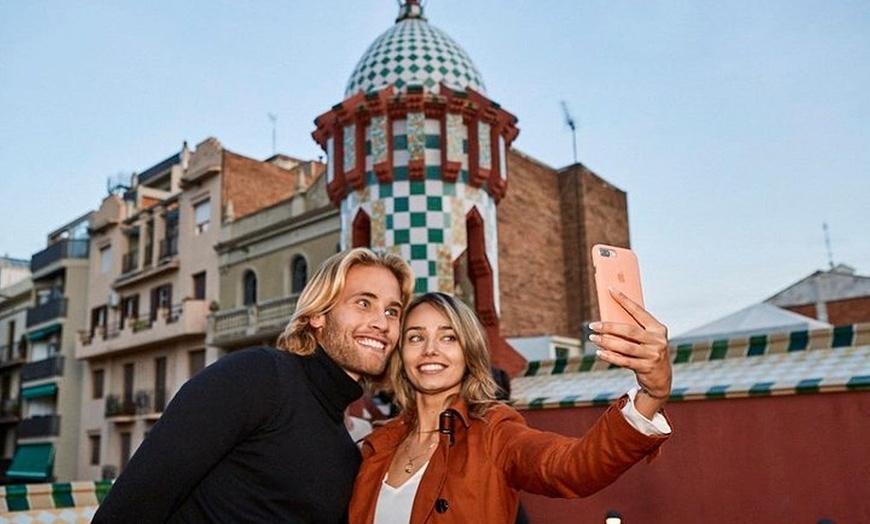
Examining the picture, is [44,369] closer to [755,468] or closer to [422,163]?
[422,163]

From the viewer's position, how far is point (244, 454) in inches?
93.5

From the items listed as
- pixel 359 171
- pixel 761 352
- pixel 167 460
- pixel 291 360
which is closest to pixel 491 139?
pixel 359 171

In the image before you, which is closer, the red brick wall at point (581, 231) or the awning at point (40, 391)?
the red brick wall at point (581, 231)

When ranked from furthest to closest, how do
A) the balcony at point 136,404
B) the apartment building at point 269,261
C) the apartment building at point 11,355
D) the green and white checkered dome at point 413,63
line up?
the apartment building at point 11,355, the balcony at point 136,404, the apartment building at point 269,261, the green and white checkered dome at point 413,63

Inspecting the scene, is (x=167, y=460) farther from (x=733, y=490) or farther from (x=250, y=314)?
(x=250, y=314)

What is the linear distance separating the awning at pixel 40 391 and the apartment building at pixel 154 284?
1475 millimetres

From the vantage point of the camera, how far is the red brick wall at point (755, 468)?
371 centimetres

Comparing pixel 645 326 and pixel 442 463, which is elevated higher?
pixel 645 326

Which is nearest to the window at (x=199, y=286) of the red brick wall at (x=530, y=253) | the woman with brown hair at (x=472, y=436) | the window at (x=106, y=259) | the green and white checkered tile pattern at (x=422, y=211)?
the window at (x=106, y=259)

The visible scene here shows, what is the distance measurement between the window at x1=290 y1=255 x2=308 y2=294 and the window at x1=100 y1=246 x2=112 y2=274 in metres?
12.6

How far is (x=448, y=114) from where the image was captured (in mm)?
6625

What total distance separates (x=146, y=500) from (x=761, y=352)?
3786mm

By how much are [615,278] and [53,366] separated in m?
→ 31.7

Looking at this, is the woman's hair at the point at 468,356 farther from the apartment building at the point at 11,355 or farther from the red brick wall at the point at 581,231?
the apartment building at the point at 11,355
